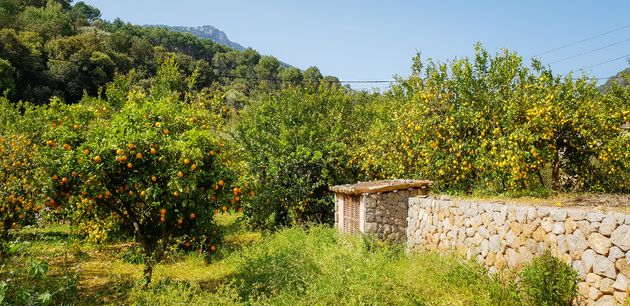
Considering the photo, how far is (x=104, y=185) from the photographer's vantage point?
7.94 meters

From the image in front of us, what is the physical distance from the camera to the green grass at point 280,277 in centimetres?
736

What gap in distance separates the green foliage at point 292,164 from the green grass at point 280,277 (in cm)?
262

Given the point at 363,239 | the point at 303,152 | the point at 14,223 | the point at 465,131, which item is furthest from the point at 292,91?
the point at 14,223

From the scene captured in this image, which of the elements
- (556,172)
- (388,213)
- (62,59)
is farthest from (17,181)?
(62,59)

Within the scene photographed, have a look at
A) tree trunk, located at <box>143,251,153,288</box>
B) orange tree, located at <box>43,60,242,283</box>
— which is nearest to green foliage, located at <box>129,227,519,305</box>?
tree trunk, located at <box>143,251,153,288</box>

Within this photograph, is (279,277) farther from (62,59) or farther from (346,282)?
(62,59)

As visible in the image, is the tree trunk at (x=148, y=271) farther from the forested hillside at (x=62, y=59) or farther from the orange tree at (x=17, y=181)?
the forested hillside at (x=62, y=59)

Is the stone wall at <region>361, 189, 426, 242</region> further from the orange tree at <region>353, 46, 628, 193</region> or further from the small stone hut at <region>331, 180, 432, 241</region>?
the orange tree at <region>353, 46, 628, 193</region>

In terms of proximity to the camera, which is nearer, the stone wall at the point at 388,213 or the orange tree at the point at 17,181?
the orange tree at the point at 17,181

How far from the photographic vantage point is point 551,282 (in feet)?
20.4

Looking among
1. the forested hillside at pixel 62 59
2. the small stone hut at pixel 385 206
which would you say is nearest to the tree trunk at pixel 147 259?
the small stone hut at pixel 385 206

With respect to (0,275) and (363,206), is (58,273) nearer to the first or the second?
(0,275)

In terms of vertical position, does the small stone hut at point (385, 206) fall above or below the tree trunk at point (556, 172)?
below

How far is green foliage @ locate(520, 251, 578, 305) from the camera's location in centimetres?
613
